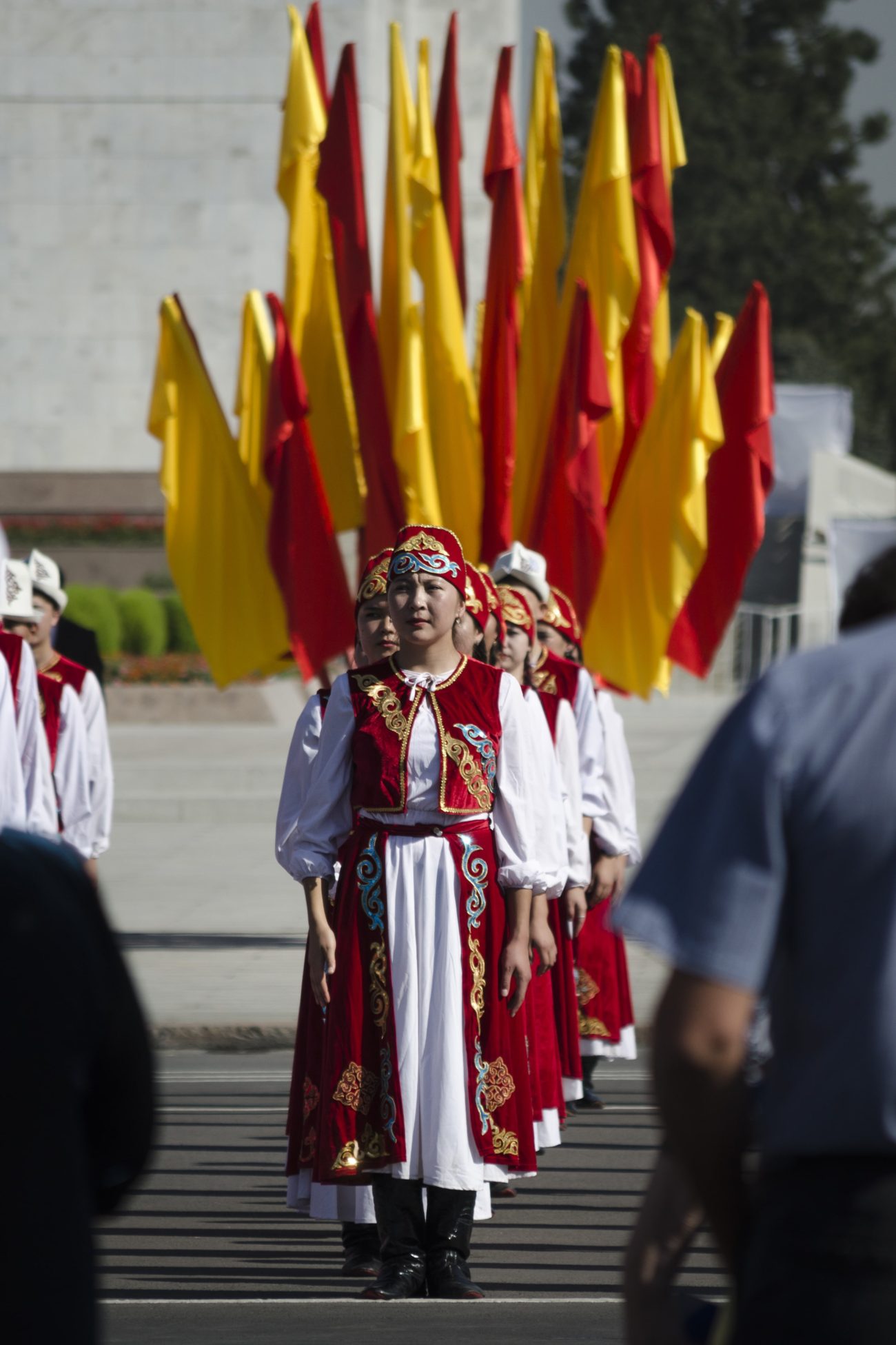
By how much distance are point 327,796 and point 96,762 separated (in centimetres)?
326

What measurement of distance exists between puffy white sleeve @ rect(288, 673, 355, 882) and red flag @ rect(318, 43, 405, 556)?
5351mm

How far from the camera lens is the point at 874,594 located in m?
2.33

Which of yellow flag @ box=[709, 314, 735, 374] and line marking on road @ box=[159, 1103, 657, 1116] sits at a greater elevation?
yellow flag @ box=[709, 314, 735, 374]

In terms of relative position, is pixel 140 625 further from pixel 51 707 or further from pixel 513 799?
pixel 513 799

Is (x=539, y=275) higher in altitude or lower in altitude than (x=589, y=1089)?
higher

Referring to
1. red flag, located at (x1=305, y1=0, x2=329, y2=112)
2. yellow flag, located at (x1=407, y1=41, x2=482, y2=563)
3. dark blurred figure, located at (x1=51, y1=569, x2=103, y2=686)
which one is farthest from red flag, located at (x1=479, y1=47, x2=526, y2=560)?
dark blurred figure, located at (x1=51, y1=569, x2=103, y2=686)

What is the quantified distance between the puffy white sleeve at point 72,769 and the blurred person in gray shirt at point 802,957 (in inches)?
255

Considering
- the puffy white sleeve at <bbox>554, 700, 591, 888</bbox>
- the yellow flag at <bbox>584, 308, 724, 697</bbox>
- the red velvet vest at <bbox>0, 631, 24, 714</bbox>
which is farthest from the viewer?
the yellow flag at <bbox>584, 308, 724, 697</bbox>

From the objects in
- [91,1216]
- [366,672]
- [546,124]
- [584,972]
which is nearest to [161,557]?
[546,124]

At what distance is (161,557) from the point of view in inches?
1257

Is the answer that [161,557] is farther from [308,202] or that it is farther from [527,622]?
[527,622]

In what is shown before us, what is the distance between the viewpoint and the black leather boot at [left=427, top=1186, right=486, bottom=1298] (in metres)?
5.32

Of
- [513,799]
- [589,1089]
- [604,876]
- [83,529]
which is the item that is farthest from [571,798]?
[83,529]

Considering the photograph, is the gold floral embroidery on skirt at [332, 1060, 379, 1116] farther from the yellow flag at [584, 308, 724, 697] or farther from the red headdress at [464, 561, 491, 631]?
the yellow flag at [584, 308, 724, 697]
